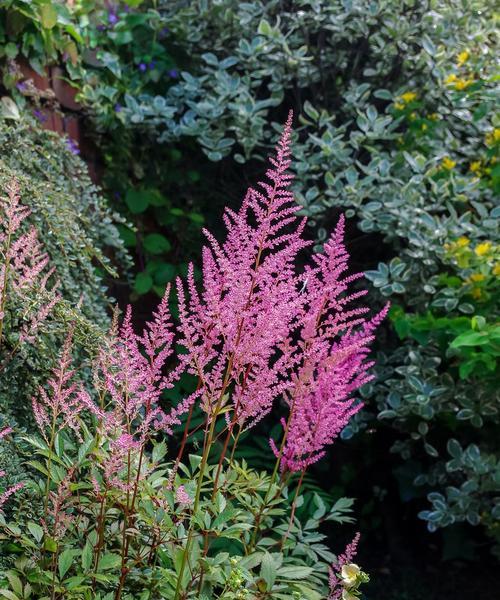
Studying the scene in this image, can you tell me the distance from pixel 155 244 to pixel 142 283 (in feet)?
0.82

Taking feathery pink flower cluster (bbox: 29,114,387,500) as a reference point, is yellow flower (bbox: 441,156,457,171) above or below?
above

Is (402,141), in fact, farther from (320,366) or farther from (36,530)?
(36,530)

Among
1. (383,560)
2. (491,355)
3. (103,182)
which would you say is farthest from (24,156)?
(383,560)

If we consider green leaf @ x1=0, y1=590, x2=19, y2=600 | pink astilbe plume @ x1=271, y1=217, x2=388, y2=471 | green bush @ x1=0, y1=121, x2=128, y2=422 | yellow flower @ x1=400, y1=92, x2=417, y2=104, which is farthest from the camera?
yellow flower @ x1=400, y1=92, x2=417, y2=104

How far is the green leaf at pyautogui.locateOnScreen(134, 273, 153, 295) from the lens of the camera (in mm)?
4066

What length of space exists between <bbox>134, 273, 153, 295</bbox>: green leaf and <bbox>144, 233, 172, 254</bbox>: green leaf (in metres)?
0.16

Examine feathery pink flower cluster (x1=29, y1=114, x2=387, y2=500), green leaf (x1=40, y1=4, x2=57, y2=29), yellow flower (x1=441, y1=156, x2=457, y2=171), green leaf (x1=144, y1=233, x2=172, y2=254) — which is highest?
green leaf (x1=40, y1=4, x2=57, y2=29)

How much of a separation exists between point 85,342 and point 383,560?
2.32 m

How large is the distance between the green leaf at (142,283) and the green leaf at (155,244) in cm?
16

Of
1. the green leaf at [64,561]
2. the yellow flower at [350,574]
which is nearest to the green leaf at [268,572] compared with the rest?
the yellow flower at [350,574]

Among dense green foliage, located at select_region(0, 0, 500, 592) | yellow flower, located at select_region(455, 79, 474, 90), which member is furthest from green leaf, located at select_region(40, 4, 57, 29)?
yellow flower, located at select_region(455, 79, 474, 90)

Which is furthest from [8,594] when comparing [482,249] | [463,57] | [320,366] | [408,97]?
[463,57]

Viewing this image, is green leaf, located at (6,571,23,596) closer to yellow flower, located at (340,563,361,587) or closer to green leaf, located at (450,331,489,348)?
yellow flower, located at (340,563,361,587)

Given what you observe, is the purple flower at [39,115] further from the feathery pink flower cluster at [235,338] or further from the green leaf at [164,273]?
the feathery pink flower cluster at [235,338]
